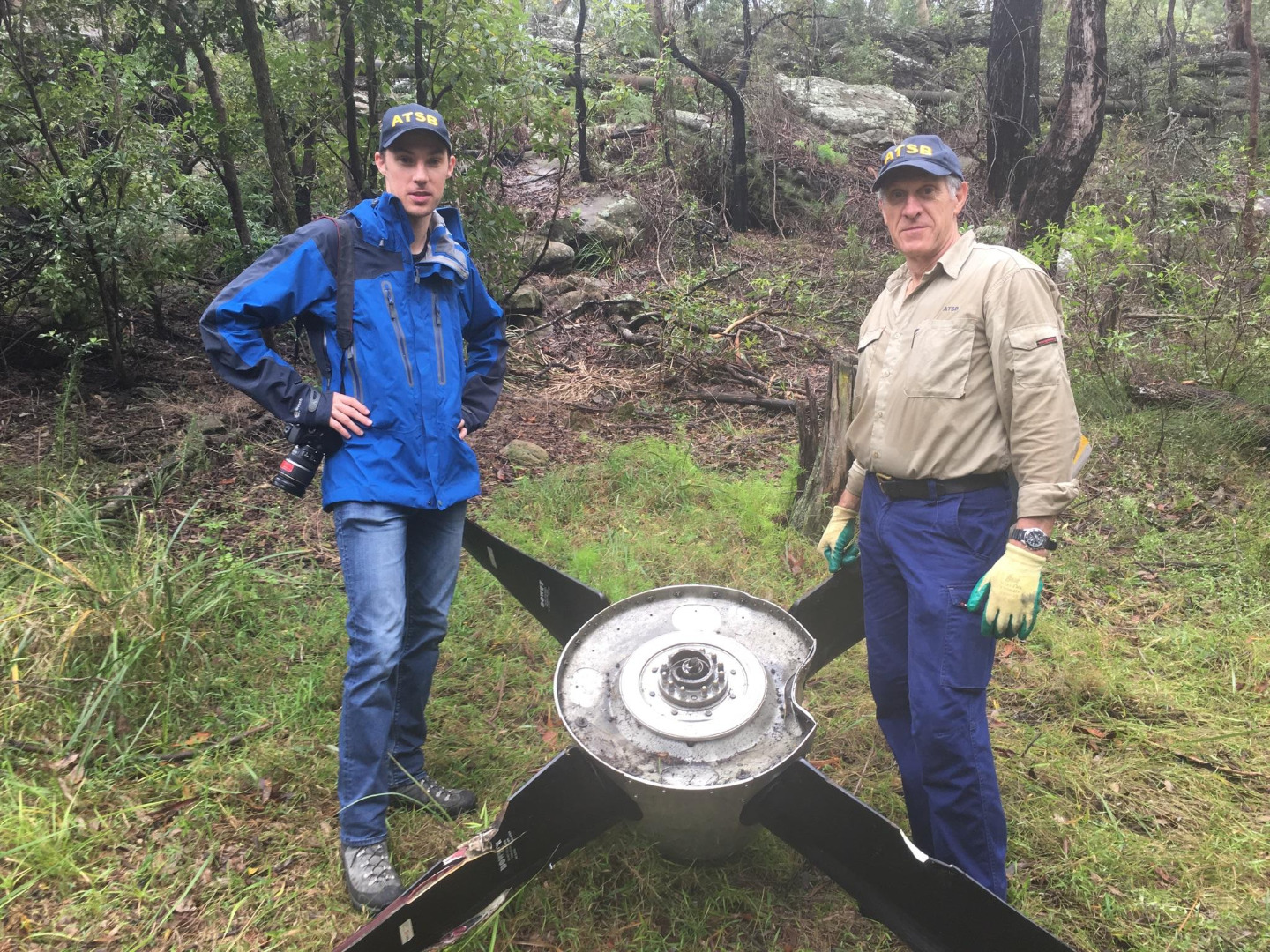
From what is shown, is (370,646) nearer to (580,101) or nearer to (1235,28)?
(580,101)

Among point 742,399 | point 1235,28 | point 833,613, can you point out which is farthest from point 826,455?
point 1235,28

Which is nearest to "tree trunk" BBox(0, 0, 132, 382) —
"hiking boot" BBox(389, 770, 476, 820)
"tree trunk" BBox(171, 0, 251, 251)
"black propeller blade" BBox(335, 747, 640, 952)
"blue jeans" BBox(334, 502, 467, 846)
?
"tree trunk" BBox(171, 0, 251, 251)

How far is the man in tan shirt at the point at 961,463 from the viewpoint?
195cm

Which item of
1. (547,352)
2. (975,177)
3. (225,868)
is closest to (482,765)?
(225,868)

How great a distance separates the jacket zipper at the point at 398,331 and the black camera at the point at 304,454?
0.29m

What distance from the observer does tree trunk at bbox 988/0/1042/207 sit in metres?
9.83

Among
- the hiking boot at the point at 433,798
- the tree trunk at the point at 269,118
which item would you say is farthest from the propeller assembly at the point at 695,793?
the tree trunk at the point at 269,118

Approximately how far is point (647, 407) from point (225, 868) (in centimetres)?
473

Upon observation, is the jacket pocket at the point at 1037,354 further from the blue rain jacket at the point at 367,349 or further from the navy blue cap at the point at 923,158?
the blue rain jacket at the point at 367,349

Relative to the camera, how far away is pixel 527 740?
10.3 ft

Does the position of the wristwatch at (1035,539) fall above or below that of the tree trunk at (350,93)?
below

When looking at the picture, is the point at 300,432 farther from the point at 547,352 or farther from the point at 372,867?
the point at 547,352

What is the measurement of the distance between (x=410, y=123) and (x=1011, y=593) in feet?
7.42

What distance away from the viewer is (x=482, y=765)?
300 cm
